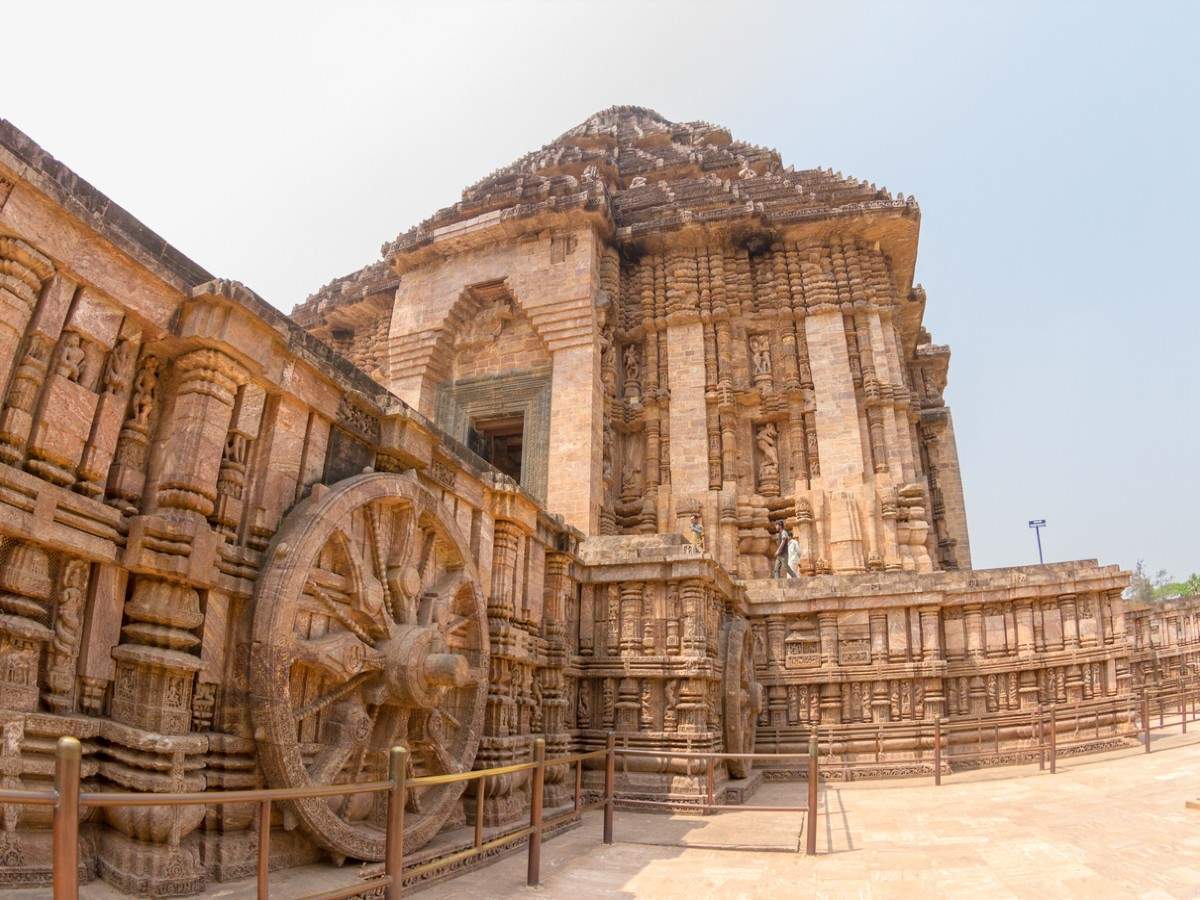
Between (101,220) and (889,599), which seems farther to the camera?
(889,599)

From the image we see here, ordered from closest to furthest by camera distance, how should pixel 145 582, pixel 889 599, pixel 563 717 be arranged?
1. pixel 145 582
2. pixel 563 717
3. pixel 889 599

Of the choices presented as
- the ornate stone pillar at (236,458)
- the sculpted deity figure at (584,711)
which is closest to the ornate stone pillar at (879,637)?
the sculpted deity figure at (584,711)

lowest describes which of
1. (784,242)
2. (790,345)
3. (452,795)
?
(452,795)

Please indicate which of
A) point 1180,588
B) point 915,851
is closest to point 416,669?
point 915,851

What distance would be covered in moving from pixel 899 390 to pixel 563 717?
42.2 feet

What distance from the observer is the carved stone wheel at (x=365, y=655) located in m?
Answer: 4.31

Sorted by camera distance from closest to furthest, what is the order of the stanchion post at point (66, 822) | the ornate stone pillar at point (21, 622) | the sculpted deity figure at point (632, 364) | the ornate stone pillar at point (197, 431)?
the stanchion post at point (66, 822) → the ornate stone pillar at point (21, 622) → the ornate stone pillar at point (197, 431) → the sculpted deity figure at point (632, 364)

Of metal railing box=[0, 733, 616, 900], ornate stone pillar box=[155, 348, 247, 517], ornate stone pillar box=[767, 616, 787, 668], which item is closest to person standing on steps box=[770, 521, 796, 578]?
ornate stone pillar box=[767, 616, 787, 668]

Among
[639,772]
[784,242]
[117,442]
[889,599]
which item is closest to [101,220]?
[117,442]

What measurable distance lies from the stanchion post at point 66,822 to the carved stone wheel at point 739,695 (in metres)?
8.43

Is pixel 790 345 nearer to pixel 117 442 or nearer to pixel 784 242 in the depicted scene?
pixel 784 242

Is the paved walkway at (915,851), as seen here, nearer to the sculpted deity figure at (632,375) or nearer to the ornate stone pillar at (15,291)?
the ornate stone pillar at (15,291)

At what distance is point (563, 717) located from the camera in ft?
26.8

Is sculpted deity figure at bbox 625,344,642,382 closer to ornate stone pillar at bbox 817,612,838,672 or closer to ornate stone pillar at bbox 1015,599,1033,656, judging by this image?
ornate stone pillar at bbox 817,612,838,672
